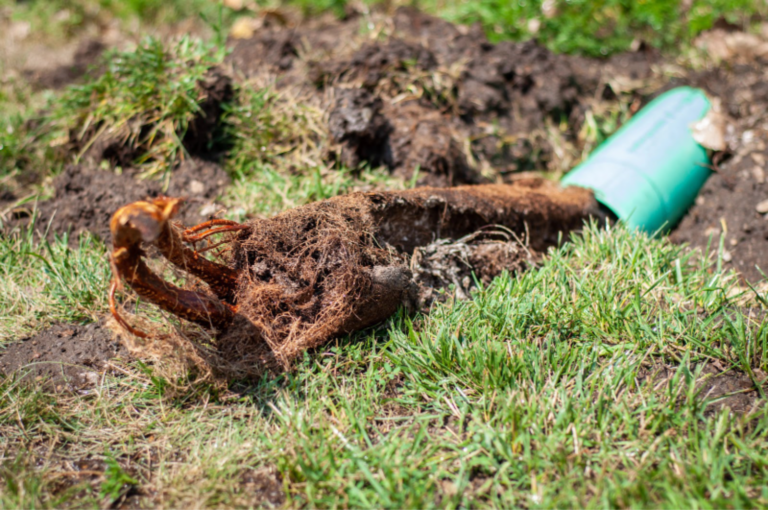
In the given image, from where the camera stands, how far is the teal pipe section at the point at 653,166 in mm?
3180

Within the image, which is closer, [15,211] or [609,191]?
[15,211]

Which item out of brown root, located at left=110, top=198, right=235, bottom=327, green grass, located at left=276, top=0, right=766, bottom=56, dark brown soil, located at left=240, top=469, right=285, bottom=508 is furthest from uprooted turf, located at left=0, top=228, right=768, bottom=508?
green grass, located at left=276, top=0, right=766, bottom=56

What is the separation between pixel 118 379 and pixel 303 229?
0.88 meters

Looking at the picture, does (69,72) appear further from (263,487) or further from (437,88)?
(263,487)

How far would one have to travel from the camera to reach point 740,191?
327 centimetres

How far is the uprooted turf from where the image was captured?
5.04 ft

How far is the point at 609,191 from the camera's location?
3.19m

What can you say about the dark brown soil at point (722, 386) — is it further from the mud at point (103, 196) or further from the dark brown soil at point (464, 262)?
the mud at point (103, 196)

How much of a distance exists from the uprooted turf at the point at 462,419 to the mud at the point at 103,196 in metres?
1.02

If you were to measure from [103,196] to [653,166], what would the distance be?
3161 millimetres

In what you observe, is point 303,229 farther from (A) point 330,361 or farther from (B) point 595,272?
(B) point 595,272

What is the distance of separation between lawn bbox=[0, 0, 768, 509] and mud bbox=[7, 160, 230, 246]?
4cm

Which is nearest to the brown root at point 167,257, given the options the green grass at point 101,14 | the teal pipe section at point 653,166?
the teal pipe section at point 653,166

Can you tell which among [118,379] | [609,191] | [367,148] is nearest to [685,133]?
[609,191]
